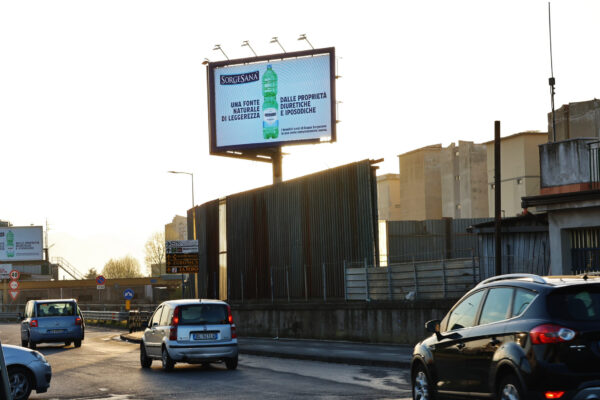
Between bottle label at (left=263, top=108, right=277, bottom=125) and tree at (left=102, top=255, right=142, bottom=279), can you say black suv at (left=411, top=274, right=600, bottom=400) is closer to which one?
bottle label at (left=263, top=108, right=277, bottom=125)

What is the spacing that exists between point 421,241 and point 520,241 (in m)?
23.1

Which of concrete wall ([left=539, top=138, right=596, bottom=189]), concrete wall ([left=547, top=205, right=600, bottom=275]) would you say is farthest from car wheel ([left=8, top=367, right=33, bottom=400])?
concrete wall ([left=539, top=138, right=596, bottom=189])

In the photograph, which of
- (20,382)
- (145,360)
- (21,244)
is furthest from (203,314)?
(21,244)

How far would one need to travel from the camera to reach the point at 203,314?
21.4m

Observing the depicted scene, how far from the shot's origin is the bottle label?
150 ft

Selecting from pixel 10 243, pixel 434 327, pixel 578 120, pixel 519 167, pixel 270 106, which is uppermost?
pixel 578 120

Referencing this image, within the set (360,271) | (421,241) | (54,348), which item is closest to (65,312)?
(54,348)

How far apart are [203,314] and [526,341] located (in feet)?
43.2

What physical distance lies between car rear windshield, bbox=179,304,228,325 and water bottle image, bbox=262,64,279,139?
24671 mm

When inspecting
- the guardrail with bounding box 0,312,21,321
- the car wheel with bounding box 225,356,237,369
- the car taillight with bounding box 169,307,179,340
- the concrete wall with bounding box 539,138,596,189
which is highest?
the concrete wall with bounding box 539,138,596,189

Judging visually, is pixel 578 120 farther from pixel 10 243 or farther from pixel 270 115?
pixel 10 243

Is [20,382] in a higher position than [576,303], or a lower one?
lower

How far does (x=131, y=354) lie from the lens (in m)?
28.8

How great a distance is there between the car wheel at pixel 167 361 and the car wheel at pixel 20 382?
582cm
